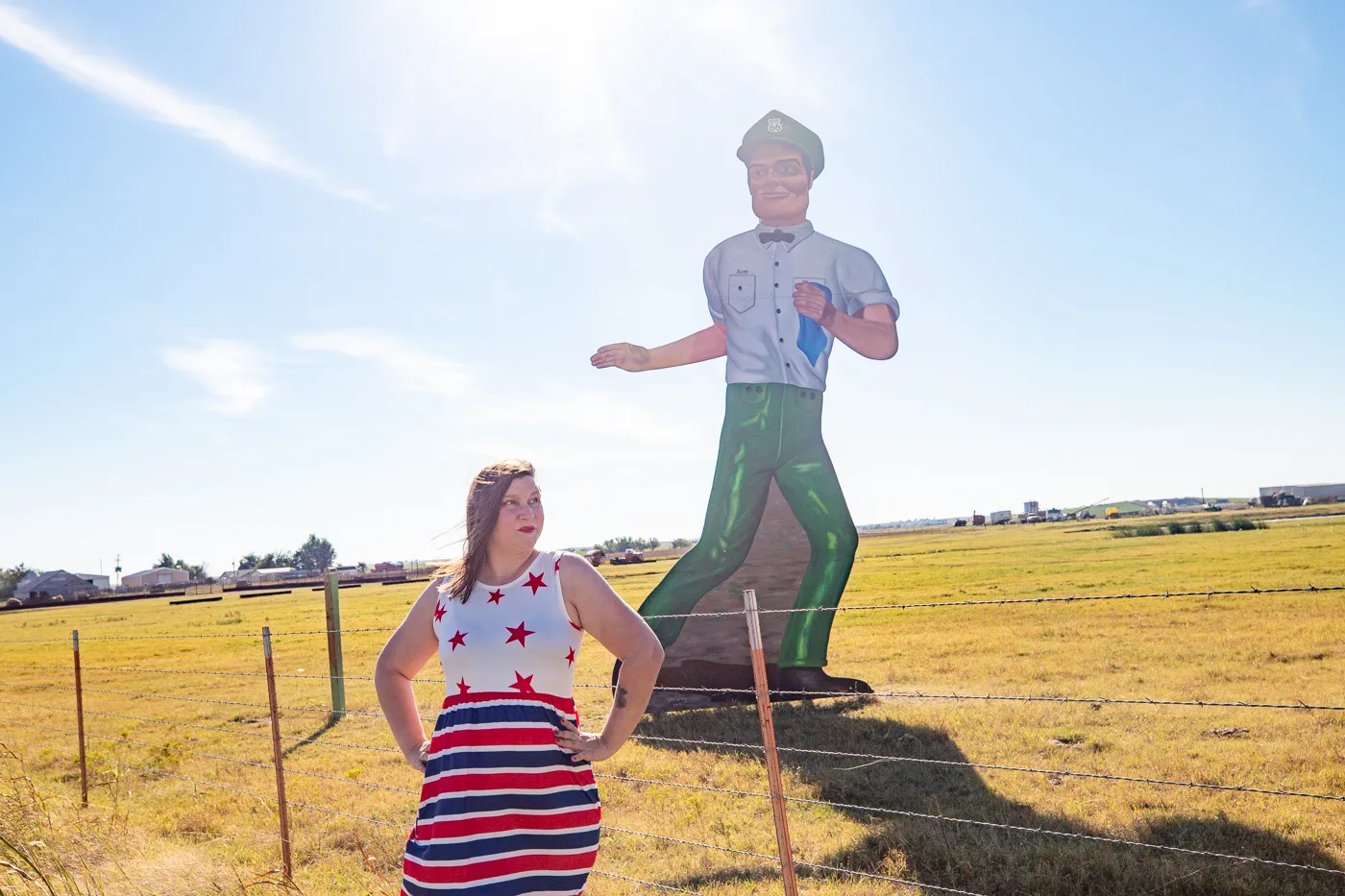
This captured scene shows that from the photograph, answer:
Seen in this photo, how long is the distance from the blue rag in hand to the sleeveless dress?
22.5ft

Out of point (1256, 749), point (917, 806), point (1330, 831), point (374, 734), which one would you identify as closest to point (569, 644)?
point (917, 806)

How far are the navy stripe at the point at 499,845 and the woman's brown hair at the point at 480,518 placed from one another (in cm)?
59

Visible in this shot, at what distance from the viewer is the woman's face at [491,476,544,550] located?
2486 mm

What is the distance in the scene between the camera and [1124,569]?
23.7 meters

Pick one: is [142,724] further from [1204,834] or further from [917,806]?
[1204,834]

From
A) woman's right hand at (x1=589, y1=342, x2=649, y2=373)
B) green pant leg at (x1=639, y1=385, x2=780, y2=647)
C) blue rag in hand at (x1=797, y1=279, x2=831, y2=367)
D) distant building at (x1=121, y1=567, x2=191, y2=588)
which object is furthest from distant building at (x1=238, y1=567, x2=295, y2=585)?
blue rag in hand at (x1=797, y1=279, x2=831, y2=367)

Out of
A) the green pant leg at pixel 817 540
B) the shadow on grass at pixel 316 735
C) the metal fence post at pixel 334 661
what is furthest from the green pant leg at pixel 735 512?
the metal fence post at pixel 334 661

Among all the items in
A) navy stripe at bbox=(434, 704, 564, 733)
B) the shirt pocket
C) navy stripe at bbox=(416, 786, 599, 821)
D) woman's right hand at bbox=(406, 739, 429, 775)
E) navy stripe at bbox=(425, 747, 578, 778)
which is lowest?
navy stripe at bbox=(416, 786, 599, 821)

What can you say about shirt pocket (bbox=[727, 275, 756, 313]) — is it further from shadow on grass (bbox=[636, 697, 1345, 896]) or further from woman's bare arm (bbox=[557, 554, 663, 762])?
woman's bare arm (bbox=[557, 554, 663, 762])

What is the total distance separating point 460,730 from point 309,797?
208 inches

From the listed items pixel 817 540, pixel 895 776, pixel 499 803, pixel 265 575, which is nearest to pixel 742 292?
pixel 817 540

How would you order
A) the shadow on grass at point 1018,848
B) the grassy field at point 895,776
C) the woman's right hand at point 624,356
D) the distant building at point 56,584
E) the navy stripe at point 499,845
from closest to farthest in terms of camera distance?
1. the navy stripe at point 499,845
2. the shadow on grass at point 1018,848
3. the grassy field at point 895,776
4. the woman's right hand at point 624,356
5. the distant building at point 56,584

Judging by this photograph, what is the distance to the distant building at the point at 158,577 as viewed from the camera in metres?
106

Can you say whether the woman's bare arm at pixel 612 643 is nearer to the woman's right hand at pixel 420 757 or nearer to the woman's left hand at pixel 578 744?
the woman's left hand at pixel 578 744
